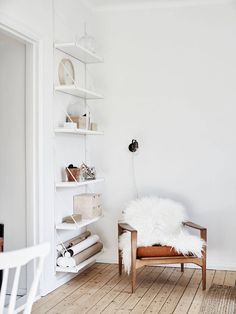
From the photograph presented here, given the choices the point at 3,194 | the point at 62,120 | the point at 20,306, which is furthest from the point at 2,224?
the point at 62,120

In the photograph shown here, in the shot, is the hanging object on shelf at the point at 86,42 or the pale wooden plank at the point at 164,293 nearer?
the pale wooden plank at the point at 164,293

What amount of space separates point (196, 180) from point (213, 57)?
133 centimetres

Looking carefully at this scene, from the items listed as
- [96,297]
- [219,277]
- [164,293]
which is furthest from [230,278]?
[96,297]

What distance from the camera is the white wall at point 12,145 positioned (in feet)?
13.2

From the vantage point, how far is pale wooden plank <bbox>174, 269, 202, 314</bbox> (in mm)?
3678

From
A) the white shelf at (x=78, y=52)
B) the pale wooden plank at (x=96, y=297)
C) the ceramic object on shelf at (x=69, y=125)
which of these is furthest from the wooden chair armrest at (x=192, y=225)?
the white shelf at (x=78, y=52)

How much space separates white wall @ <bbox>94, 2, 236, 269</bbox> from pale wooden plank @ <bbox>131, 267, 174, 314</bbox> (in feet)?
A: 1.70

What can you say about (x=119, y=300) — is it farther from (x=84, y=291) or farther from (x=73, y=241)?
(x=73, y=241)

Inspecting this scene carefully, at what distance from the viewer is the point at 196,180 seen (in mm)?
4996

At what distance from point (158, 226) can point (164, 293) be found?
65cm

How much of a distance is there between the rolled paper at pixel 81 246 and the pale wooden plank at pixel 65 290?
30 centimetres

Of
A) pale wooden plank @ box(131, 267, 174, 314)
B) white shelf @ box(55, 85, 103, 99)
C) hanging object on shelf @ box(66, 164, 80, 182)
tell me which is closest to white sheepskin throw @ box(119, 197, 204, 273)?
pale wooden plank @ box(131, 267, 174, 314)

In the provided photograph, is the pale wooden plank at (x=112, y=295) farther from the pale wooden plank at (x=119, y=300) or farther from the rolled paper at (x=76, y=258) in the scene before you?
the rolled paper at (x=76, y=258)

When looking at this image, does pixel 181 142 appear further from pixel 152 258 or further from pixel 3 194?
pixel 3 194
